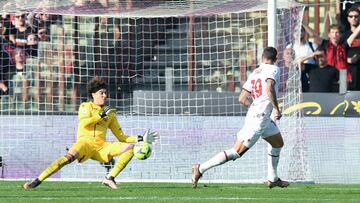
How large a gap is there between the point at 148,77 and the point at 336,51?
3.44 m

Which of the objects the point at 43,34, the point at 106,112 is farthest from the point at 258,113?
the point at 43,34

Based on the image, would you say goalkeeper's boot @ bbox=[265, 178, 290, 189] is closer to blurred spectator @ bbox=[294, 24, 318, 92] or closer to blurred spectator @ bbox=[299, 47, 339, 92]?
blurred spectator @ bbox=[299, 47, 339, 92]

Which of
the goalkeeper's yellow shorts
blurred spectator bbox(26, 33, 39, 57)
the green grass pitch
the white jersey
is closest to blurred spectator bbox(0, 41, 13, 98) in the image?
blurred spectator bbox(26, 33, 39, 57)

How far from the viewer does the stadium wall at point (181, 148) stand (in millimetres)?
18188

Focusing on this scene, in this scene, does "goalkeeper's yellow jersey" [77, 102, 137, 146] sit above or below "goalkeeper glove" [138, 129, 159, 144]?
above

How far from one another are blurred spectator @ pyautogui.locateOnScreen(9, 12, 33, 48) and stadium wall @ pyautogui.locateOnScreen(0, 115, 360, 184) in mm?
2134

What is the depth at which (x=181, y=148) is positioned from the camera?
60.7 feet

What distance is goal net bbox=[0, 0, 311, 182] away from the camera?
18406 millimetres

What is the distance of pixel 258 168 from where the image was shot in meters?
18.3

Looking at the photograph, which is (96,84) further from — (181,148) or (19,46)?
(19,46)

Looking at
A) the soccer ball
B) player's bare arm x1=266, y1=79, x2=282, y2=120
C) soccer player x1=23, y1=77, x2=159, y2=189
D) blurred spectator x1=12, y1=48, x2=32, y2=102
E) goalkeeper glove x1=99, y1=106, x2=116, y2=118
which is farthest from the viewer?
blurred spectator x1=12, y1=48, x2=32, y2=102

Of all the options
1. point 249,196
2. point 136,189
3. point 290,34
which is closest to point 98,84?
point 136,189

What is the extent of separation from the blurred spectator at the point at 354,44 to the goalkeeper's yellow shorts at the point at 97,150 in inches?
251

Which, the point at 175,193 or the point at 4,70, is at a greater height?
the point at 4,70
